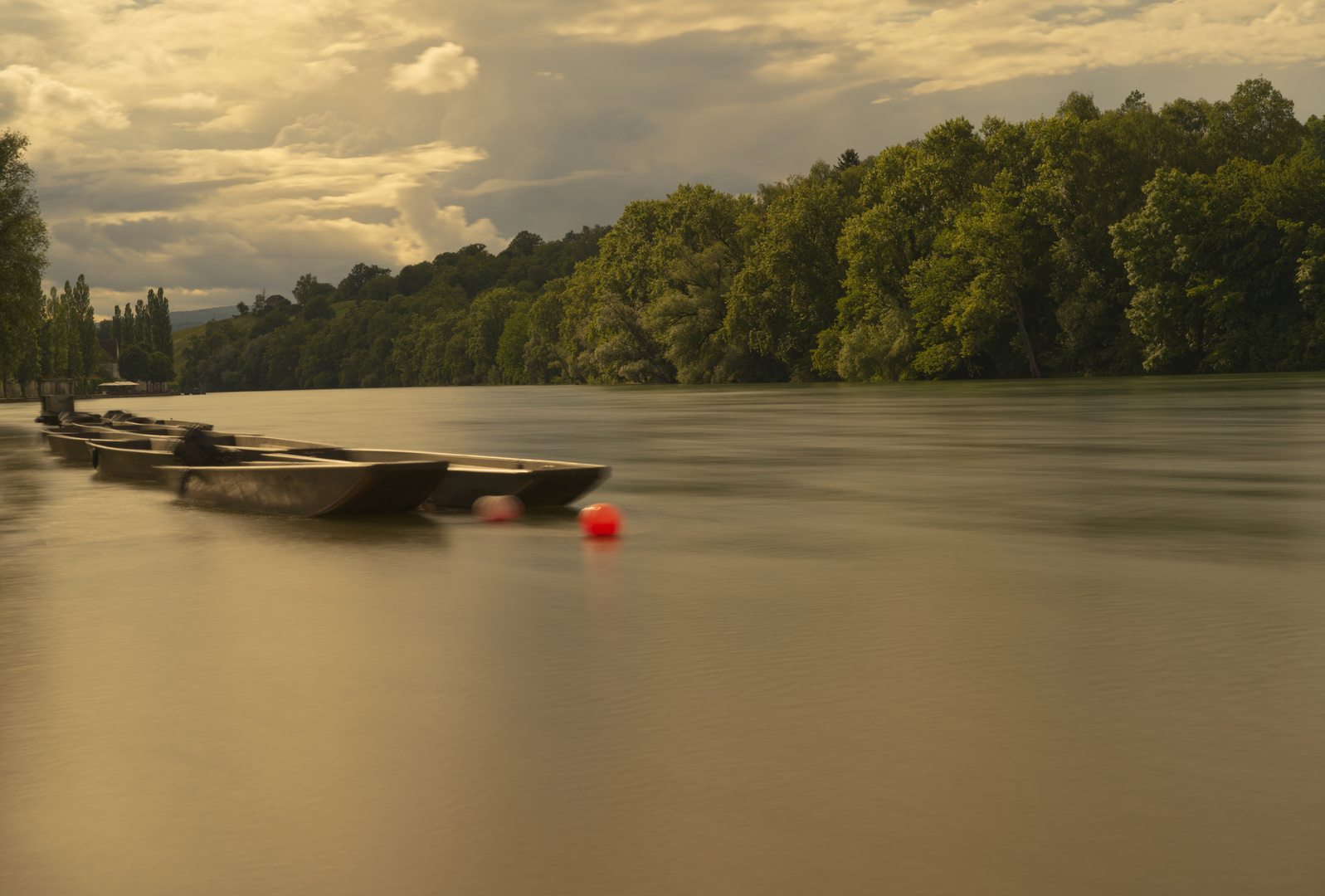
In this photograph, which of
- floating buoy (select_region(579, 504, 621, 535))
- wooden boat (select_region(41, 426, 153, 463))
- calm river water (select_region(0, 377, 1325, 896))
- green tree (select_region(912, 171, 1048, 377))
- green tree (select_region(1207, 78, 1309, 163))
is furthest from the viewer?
green tree (select_region(1207, 78, 1309, 163))

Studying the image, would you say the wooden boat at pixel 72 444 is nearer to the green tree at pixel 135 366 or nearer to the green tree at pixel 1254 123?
the green tree at pixel 1254 123

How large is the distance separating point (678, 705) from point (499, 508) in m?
8.27

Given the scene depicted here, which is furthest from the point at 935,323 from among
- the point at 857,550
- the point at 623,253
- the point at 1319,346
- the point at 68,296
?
the point at 68,296

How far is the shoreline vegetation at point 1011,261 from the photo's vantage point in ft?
227

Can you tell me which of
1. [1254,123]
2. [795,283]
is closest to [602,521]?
[795,283]

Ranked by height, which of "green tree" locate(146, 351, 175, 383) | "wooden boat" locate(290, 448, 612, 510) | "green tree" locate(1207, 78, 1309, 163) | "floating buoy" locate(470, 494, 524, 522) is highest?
"green tree" locate(1207, 78, 1309, 163)

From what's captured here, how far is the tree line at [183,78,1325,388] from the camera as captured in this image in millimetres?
69250

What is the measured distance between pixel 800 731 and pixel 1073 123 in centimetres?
7730

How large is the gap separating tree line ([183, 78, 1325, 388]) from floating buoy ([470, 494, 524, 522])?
203ft

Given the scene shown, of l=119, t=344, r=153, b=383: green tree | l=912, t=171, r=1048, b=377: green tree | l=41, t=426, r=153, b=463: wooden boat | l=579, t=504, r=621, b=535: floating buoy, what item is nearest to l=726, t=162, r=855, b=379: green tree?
l=912, t=171, r=1048, b=377: green tree

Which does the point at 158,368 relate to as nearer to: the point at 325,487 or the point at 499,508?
the point at 325,487

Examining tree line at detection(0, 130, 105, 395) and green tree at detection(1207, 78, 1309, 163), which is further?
green tree at detection(1207, 78, 1309, 163)

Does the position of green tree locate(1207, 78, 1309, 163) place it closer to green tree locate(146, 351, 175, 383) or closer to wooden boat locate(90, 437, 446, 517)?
wooden boat locate(90, 437, 446, 517)

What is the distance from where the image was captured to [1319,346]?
66188 millimetres
